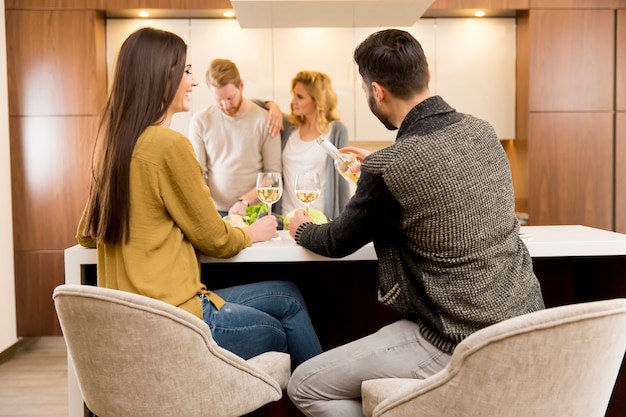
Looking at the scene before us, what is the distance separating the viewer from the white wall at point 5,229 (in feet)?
13.6

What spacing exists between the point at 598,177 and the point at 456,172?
11.2 ft

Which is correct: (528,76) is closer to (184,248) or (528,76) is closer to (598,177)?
(598,177)

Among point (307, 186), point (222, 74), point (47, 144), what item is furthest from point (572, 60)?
point (47, 144)

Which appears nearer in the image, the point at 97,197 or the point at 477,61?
the point at 97,197

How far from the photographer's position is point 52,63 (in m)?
4.32

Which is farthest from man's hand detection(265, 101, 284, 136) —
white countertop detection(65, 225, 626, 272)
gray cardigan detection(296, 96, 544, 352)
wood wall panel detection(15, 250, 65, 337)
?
gray cardigan detection(296, 96, 544, 352)

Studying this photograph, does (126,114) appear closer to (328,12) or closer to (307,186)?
(307,186)

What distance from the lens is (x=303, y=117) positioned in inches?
153

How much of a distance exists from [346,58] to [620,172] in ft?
6.27

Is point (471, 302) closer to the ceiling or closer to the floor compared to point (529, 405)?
closer to the ceiling

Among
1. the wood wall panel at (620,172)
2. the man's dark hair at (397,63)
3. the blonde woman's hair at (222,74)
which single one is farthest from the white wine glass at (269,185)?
the wood wall panel at (620,172)

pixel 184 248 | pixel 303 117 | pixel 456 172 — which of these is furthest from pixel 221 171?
pixel 456 172

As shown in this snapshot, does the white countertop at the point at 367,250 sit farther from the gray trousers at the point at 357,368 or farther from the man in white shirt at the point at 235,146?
the man in white shirt at the point at 235,146

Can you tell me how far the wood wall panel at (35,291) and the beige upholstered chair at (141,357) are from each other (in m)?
3.19
